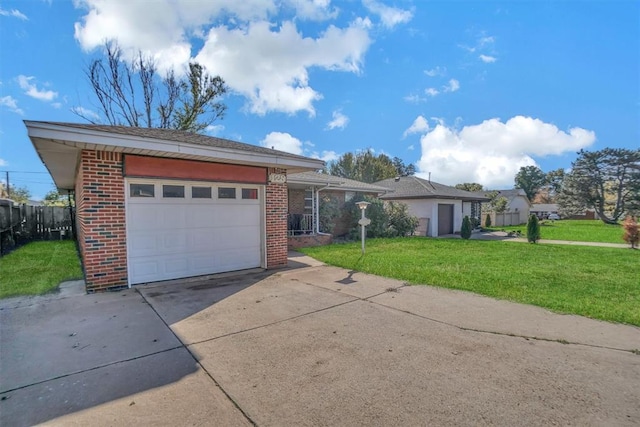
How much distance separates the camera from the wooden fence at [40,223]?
1366 centimetres

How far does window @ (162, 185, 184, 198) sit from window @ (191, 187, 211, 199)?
235mm

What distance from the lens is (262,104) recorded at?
19.0m

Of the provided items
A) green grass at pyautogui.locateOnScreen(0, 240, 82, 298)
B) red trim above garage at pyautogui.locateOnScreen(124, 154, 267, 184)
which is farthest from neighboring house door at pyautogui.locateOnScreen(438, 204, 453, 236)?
green grass at pyautogui.locateOnScreen(0, 240, 82, 298)

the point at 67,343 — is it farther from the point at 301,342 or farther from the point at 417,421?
the point at 417,421

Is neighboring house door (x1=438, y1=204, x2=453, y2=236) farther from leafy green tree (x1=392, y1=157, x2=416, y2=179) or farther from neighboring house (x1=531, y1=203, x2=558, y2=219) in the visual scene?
neighboring house (x1=531, y1=203, x2=558, y2=219)

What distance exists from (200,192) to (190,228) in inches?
33.5

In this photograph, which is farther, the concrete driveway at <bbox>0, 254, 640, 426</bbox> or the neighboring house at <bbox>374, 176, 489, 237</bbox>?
the neighboring house at <bbox>374, 176, 489, 237</bbox>

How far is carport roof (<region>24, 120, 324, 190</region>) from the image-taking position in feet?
15.9

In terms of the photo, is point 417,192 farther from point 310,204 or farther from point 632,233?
point 632,233

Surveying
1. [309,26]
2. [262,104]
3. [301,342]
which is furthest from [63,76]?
[301,342]

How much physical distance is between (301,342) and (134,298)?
3475mm

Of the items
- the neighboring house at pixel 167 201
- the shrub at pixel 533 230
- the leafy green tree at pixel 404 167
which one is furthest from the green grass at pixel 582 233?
the leafy green tree at pixel 404 167

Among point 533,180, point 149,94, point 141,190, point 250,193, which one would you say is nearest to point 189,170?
point 141,190

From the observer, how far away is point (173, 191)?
662 cm
